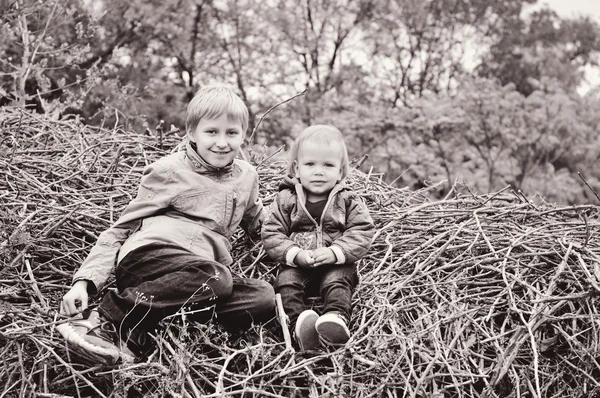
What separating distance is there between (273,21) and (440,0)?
13.0 feet

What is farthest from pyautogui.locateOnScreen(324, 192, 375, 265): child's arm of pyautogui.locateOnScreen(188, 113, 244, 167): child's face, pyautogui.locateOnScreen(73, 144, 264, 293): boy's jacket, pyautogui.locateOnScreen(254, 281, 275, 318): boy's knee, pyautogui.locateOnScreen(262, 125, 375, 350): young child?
pyautogui.locateOnScreen(188, 113, 244, 167): child's face

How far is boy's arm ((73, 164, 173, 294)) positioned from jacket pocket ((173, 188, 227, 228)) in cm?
6

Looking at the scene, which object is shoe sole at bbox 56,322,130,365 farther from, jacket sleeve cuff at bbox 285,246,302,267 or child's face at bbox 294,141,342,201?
child's face at bbox 294,141,342,201

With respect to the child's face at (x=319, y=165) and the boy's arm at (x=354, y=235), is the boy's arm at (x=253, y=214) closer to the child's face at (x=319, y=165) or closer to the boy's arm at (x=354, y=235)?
the child's face at (x=319, y=165)

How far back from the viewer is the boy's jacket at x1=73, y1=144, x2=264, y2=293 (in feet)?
9.05

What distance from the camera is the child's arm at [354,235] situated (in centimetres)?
292

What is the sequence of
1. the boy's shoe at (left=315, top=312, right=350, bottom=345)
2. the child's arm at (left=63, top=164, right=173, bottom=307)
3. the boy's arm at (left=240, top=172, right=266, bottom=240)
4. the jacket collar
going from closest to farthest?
1. the boy's shoe at (left=315, top=312, right=350, bottom=345)
2. the child's arm at (left=63, top=164, right=173, bottom=307)
3. the jacket collar
4. the boy's arm at (left=240, top=172, right=266, bottom=240)

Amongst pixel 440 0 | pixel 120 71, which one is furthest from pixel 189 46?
pixel 440 0

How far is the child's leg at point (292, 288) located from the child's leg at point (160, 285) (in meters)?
0.26

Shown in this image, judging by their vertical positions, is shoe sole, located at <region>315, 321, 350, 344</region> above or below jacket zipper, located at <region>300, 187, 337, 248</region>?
below

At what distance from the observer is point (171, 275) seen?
266 centimetres

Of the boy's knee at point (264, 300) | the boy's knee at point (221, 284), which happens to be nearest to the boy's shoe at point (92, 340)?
the boy's knee at point (221, 284)

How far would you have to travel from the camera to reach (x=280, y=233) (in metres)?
3.04

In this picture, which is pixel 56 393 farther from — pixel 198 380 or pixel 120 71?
pixel 120 71
